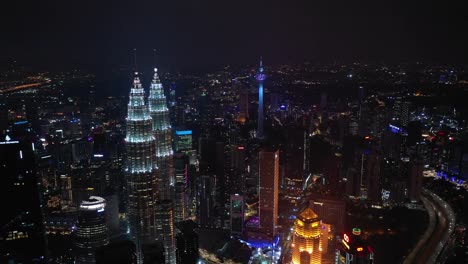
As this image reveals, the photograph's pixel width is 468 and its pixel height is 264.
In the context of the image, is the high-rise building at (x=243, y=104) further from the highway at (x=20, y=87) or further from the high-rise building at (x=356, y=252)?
the high-rise building at (x=356, y=252)

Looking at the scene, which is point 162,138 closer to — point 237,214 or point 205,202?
point 205,202

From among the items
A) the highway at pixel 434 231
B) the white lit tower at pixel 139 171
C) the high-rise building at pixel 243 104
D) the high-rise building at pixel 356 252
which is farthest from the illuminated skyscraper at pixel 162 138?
the highway at pixel 434 231

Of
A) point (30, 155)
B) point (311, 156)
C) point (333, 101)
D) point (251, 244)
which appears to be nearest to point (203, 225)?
point (251, 244)

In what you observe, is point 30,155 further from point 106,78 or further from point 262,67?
point 262,67

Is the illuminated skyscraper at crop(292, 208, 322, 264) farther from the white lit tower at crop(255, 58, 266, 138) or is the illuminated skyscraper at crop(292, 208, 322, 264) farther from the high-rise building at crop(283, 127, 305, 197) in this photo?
the white lit tower at crop(255, 58, 266, 138)

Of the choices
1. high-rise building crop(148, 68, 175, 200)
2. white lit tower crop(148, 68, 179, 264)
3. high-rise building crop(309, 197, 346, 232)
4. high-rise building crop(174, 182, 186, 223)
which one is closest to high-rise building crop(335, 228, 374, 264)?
high-rise building crop(309, 197, 346, 232)

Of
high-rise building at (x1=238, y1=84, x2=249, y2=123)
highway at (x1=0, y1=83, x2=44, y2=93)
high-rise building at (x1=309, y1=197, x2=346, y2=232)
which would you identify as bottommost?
high-rise building at (x1=309, y1=197, x2=346, y2=232)

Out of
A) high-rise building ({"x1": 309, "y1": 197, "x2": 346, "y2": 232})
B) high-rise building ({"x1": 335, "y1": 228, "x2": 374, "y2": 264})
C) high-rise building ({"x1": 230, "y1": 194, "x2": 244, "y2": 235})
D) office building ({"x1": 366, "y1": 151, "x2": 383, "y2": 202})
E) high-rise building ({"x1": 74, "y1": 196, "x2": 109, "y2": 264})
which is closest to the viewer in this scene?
high-rise building ({"x1": 335, "y1": 228, "x2": 374, "y2": 264})

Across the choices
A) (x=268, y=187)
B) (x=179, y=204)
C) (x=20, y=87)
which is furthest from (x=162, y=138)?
(x=20, y=87)
